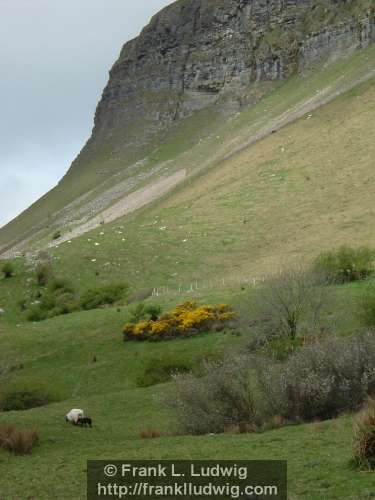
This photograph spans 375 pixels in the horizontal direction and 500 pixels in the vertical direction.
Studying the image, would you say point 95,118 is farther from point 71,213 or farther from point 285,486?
point 285,486

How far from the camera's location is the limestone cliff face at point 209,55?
4820 inches

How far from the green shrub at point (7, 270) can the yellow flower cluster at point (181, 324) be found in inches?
730

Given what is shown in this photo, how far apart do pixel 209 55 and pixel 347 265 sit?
353ft

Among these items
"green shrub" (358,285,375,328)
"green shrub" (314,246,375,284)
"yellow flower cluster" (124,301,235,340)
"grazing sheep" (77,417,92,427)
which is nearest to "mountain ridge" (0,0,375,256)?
"green shrub" (314,246,375,284)

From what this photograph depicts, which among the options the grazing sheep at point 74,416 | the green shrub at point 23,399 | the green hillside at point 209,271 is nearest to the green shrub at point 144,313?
the green hillside at point 209,271

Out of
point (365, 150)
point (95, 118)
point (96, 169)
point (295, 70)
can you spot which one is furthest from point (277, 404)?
point (95, 118)

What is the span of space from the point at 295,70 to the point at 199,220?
66.5 metres

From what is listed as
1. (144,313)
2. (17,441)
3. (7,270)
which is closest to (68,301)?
(7,270)

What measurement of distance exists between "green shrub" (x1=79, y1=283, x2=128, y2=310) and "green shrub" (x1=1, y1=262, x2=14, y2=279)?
8.05 meters

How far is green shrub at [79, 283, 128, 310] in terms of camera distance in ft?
161

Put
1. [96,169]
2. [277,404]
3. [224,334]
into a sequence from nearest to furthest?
[277,404], [224,334], [96,169]

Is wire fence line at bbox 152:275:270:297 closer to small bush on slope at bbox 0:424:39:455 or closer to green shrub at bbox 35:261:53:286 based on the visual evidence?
green shrub at bbox 35:261:53:286

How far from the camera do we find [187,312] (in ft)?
129

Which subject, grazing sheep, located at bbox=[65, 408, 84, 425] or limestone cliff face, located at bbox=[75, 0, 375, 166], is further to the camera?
limestone cliff face, located at bbox=[75, 0, 375, 166]
